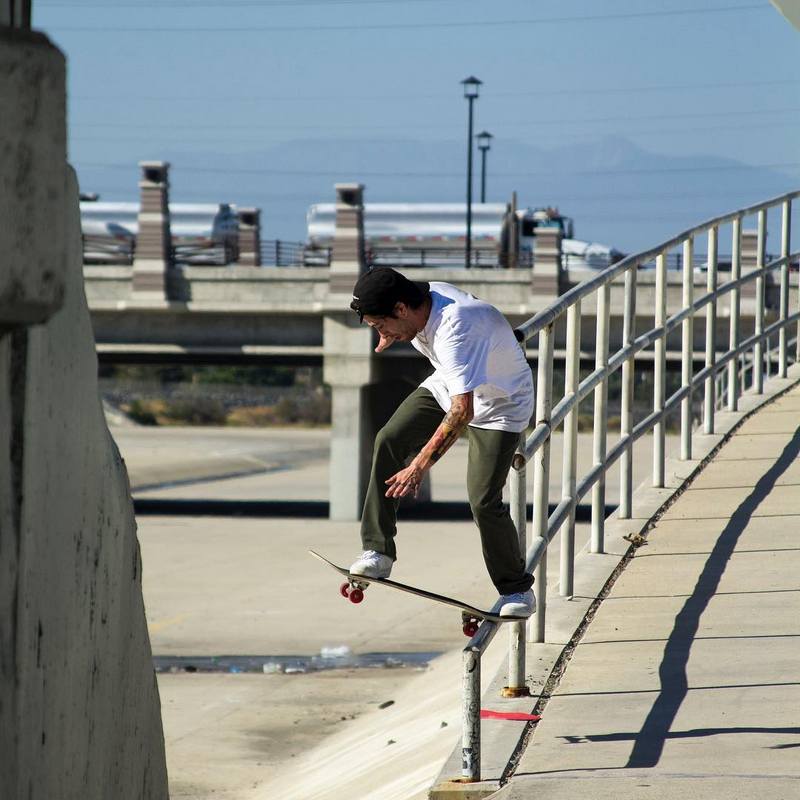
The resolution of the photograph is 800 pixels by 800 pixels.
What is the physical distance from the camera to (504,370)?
4949mm

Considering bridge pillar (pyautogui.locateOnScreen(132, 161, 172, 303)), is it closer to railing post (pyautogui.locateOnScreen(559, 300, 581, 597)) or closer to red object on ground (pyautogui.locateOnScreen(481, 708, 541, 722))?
railing post (pyautogui.locateOnScreen(559, 300, 581, 597))

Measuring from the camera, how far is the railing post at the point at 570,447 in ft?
20.0

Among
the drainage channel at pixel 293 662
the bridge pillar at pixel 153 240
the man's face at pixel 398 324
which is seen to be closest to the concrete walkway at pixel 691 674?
the man's face at pixel 398 324

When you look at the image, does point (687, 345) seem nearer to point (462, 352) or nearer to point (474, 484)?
point (474, 484)

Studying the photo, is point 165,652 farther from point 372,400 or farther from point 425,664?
point 372,400

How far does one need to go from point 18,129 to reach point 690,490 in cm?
619

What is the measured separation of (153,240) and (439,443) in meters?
31.5

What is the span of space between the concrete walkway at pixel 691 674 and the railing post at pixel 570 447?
10.1 inches

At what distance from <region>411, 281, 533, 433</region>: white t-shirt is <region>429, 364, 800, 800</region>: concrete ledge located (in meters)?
1.06

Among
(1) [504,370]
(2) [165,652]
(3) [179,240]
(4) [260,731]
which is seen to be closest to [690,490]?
(1) [504,370]

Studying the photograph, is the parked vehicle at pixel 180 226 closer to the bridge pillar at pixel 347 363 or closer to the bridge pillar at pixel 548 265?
the bridge pillar at pixel 347 363

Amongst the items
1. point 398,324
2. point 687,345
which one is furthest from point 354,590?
point 687,345

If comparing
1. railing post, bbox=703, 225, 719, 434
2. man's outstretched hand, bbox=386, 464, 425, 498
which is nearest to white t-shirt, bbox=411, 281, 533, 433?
man's outstretched hand, bbox=386, 464, 425, 498

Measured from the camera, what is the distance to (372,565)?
511cm
